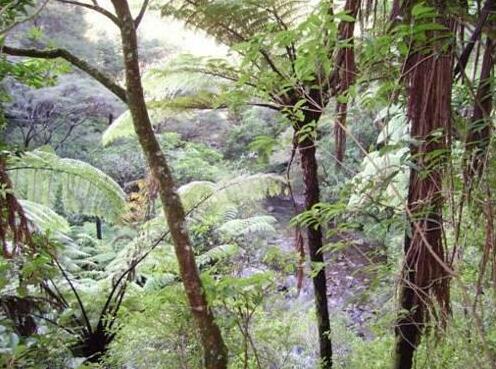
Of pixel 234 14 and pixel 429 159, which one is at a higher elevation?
pixel 234 14

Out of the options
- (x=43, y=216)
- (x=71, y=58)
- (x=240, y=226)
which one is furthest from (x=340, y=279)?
(x=71, y=58)

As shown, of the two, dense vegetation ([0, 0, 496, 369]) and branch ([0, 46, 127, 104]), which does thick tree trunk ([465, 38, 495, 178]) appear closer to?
dense vegetation ([0, 0, 496, 369])

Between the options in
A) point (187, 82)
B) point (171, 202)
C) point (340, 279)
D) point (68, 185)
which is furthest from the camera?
point (340, 279)

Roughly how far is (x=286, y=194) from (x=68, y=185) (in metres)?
1.30

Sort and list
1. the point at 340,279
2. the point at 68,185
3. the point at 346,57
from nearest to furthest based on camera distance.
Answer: the point at 346,57
the point at 68,185
the point at 340,279

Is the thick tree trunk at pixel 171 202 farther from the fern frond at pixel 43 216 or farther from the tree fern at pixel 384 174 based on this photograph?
the fern frond at pixel 43 216

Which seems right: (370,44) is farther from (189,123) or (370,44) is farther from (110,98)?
(189,123)

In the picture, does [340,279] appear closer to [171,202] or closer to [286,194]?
[286,194]

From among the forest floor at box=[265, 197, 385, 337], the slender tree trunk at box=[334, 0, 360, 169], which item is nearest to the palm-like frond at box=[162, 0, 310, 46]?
the slender tree trunk at box=[334, 0, 360, 169]

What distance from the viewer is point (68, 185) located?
273cm

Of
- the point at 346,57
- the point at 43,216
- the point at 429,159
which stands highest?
the point at 346,57

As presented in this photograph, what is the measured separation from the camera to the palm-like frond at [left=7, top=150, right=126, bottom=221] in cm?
263

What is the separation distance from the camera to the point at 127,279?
2.82 meters

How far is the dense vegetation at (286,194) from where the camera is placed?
93 cm
